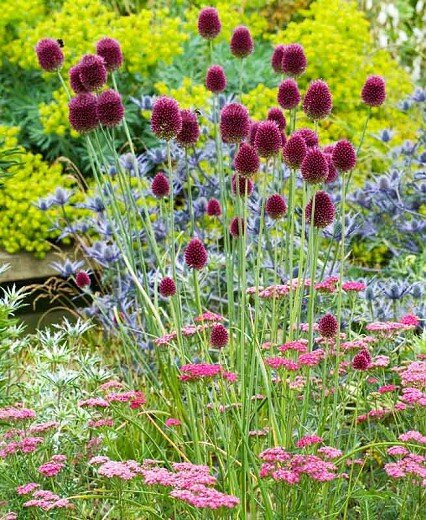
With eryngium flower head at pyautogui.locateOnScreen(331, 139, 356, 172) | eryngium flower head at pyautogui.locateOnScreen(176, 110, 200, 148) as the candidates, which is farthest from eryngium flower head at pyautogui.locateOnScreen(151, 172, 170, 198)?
eryngium flower head at pyautogui.locateOnScreen(331, 139, 356, 172)

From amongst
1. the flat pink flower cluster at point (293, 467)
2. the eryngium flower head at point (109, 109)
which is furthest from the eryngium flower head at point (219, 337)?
the eryngium flower head at point (109, 109)

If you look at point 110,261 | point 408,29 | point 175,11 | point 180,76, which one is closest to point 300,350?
point 110,261

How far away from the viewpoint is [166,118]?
2.70 meters

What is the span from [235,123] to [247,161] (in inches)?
5.7

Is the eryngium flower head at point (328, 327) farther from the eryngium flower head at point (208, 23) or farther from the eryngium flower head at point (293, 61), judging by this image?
the eryngium flower head at point (208, 23)

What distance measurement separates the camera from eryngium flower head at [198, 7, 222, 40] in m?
3.18

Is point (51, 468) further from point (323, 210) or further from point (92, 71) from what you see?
point (92, 71)

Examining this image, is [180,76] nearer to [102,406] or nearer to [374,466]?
[374,466]

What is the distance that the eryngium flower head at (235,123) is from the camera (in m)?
2.63

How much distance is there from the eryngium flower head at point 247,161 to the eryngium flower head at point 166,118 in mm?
243

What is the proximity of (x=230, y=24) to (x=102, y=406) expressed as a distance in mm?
4422

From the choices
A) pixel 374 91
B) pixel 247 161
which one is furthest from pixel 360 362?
pixel 374 91

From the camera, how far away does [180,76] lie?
6.44m

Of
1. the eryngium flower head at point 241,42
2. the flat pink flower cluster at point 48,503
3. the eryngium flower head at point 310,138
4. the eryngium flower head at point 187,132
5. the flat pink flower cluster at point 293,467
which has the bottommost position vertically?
the flat pink flower cluster at point 48,503
